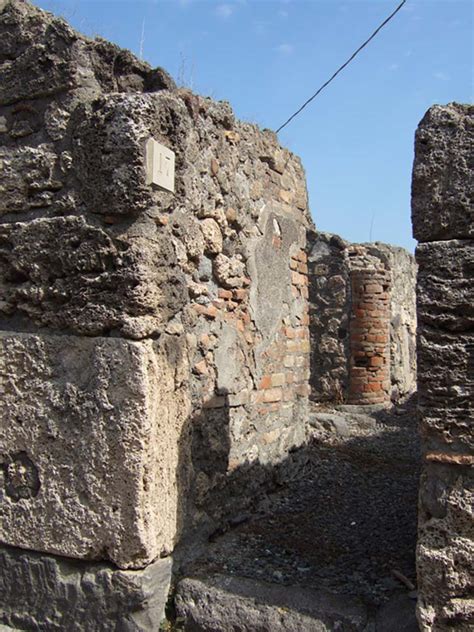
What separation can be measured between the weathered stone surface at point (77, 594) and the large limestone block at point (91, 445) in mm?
67

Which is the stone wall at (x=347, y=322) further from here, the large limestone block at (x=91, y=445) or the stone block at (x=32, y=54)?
the stone block at (x=32, y=54)

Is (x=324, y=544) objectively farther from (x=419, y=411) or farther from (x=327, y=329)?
(x=327, y=329)

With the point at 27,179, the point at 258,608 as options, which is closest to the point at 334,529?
the point at 258,608

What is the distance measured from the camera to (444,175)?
2238mm

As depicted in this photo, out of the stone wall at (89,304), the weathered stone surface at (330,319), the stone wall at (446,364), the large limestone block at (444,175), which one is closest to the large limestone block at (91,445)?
the stone wall at (89,304)

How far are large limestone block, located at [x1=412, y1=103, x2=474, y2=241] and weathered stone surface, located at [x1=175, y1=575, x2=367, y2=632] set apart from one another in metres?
1.51

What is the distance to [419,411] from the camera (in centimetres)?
230

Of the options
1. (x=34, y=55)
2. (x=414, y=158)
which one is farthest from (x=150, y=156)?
(x=414, y=158)

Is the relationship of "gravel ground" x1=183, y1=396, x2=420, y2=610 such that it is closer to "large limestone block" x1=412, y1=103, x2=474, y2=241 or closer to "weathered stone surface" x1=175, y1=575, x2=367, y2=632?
"weathered stone surface" x1=175, y1=575, x2=367, y2=632

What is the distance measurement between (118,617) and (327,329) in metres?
6.36

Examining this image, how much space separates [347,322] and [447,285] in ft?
21.4

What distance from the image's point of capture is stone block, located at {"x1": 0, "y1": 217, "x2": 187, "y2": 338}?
103 inches

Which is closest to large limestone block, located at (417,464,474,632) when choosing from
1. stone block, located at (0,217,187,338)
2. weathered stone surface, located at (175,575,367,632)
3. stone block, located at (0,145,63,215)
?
weathered stone surface, located at (175,575,367,632)

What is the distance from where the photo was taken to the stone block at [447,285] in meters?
2.21
